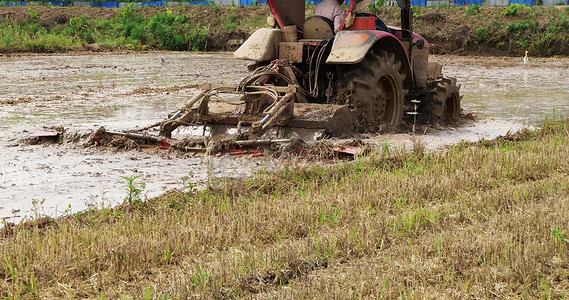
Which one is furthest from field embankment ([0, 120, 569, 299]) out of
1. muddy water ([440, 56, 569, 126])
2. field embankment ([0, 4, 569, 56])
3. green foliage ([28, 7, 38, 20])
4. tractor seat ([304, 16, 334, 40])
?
green foliage ([28, 7, 38, 20])

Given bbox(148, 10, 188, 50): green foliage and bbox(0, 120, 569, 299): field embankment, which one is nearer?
bbox(0, 120, 569, 299): field embankment

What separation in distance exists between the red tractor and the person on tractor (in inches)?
4.0

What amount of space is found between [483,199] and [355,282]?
1976 mm

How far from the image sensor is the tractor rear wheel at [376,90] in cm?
869

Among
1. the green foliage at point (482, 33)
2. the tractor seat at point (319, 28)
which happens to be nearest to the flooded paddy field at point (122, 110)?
the tractor seat at point (319, 28)

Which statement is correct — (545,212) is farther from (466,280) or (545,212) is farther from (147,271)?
(147,271)

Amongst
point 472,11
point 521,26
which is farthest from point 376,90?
point 472,11

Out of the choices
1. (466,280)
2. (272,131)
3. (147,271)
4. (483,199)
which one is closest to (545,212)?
(483,199)

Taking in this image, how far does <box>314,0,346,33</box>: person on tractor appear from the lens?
9.06 meters

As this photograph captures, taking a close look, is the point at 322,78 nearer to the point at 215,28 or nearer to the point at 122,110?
the point at 122,110

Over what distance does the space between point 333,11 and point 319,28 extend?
33cm

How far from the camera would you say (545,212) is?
15.6 feet

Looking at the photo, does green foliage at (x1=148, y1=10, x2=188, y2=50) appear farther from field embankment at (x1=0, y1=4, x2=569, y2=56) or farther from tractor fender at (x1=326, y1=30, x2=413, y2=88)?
tractor fender at (x1=326, y1=30, x2=413, y2=88)

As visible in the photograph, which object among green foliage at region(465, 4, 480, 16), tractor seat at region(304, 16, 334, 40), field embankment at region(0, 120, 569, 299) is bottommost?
field embankment at region(0, 120, 569, 299)
